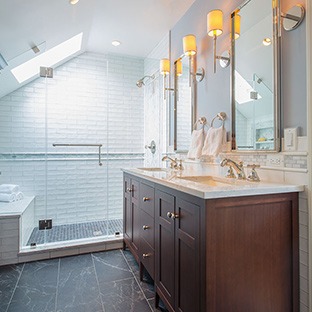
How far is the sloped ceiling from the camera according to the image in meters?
1.96

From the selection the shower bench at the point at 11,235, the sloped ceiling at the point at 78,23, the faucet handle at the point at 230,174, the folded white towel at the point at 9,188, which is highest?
the sloped ceiling at the point at 78,23

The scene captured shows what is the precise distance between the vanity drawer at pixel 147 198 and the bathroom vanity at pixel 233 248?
12.0 inches

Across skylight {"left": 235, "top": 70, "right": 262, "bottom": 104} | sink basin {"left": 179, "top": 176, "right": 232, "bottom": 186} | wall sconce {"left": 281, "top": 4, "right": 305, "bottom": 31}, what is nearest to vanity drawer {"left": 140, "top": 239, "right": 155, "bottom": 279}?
sink basin {"left": 179, "top": 176, "right": 232, "bottom": 186}

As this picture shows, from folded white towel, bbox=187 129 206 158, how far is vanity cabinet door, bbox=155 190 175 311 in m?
0.61

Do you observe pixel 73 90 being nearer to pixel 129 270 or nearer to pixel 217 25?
pixel 217 25

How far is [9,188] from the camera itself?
2.84m

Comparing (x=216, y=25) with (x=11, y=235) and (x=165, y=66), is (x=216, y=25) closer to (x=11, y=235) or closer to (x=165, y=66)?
(x=165, y=66)

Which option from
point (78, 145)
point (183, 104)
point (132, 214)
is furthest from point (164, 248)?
point (78, 145)

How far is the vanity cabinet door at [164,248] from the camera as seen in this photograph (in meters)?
1.34

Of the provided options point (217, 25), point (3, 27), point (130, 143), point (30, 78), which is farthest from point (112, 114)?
point (217, 25)

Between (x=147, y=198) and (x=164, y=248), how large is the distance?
403 millimetres

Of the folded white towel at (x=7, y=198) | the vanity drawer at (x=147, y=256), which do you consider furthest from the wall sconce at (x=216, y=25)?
the folded white towel at (x=7, y=198)

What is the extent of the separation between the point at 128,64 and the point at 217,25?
2.02 m

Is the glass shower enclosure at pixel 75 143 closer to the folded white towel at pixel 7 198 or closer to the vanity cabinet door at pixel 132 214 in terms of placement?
the folded white towel at pixel 7 198
